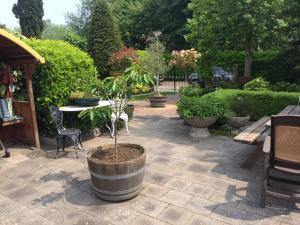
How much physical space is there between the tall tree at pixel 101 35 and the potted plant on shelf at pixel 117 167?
450 inches

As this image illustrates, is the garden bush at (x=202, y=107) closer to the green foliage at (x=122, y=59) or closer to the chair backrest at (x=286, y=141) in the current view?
the chair backrest at (x=286, y=141)

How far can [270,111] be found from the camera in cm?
759

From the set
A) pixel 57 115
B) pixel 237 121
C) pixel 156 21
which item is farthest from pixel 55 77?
pixel 156 21

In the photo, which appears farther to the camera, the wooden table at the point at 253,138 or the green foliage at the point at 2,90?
the green foliage at the point at 2,90

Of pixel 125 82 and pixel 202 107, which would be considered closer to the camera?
pixel 125 82

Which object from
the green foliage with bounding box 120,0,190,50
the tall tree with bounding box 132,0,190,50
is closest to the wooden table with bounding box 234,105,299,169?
the tall tree with bounding box 132,0,190,50

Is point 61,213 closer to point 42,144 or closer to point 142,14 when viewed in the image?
point 42,144

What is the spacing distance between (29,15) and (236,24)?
19.5 metres

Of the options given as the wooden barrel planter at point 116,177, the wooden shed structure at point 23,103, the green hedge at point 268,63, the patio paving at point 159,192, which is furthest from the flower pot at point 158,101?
the wooden barrel planter at point 116,177

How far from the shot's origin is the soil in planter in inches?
152

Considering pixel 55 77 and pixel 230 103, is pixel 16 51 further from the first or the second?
pixel 230 103

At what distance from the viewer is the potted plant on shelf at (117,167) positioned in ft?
11.9

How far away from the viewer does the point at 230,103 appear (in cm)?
787

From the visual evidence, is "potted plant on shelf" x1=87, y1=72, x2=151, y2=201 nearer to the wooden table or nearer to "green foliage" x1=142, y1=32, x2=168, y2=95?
the wooden table
